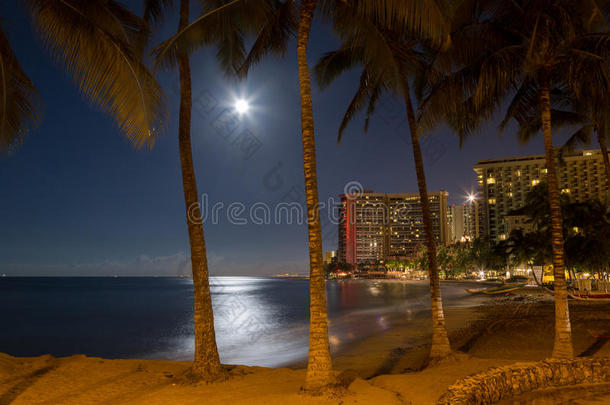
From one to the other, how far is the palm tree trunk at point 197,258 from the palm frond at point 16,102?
2619mm

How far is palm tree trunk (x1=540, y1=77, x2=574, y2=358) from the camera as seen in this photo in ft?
26.5

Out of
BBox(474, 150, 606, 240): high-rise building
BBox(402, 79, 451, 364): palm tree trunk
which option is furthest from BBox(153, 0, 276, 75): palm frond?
BBox(474, 150, 606, 240): high-rise building

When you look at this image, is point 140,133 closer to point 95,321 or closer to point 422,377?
point 422,377

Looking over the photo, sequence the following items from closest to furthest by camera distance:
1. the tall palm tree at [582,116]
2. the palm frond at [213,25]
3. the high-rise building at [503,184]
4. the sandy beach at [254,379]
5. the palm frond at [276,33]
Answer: the palm frond at [213,25], the sandy beach at [254,379], the palm frond at [276,33], the tall palm tree at [582,116], the high-rise building at [503,184]

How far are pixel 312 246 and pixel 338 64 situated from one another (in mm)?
6424

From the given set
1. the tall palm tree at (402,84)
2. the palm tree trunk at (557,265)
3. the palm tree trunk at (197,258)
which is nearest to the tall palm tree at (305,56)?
the tall palm tree at (402,84)

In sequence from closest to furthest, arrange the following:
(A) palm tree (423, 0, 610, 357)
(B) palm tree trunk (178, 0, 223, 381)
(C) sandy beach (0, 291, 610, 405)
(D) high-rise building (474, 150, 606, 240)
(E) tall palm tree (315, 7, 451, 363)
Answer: (C) sandy beach (0, 291, 610, 405) < (B) palm tree trunk (178, 0, 223, 381) < (A) palm tree (423, 0, 610, 357) < (E) tall palm tree (315, 7, 451, 363) < (D) high-rise building (474, 150, 606, 240)

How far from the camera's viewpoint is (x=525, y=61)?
326 inches

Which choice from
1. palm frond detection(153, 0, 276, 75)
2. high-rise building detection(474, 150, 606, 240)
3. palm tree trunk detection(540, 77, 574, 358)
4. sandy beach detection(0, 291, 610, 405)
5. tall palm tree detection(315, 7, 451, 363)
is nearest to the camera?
palm frond detection(153, 0, 276, 75)

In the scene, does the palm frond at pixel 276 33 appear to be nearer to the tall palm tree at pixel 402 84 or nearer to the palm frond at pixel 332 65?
the tall palm tree at pixel 402 84

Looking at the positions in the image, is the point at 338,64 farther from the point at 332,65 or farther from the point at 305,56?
the point at 305,56

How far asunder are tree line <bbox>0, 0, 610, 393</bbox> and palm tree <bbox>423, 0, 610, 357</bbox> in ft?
0.09

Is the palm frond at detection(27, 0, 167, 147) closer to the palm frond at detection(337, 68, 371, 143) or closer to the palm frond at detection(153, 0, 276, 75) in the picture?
the palm frond at detection(153, 0, 276, 75)

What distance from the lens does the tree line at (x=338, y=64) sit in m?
6.03
